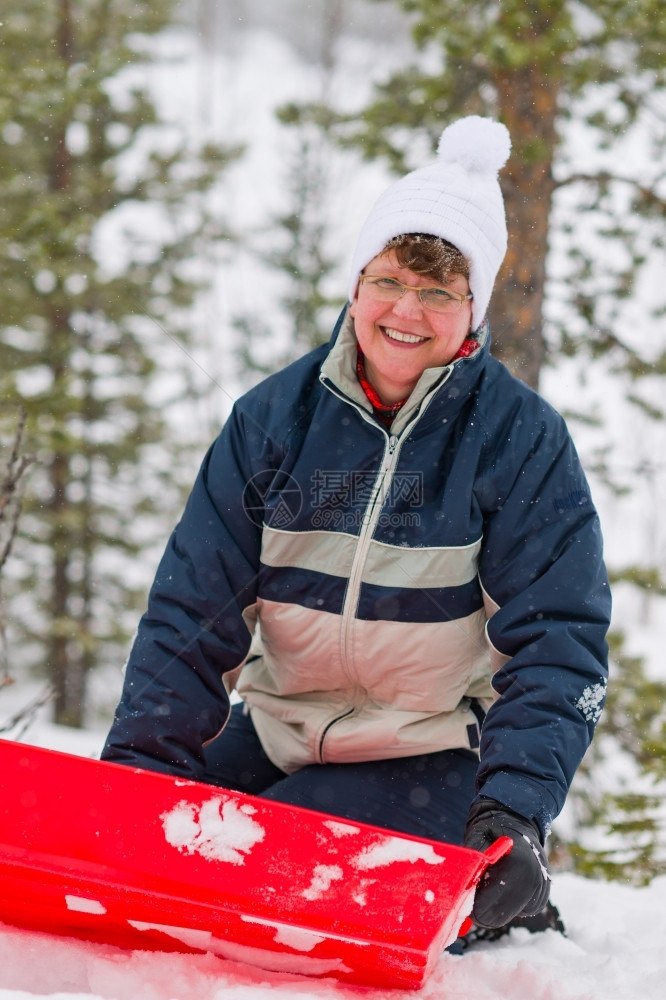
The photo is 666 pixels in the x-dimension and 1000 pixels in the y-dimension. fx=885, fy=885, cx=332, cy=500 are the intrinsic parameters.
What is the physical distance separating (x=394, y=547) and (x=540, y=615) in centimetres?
39

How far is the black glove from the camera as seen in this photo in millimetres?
1769

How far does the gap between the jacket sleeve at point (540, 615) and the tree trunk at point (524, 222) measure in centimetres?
224

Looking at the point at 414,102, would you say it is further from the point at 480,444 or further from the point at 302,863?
the point at 302,863

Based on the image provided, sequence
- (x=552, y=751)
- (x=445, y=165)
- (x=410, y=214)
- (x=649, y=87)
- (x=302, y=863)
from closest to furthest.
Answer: (x=302, y=863), (x=552, y=751), (x=410, y=214), (x=445, y=165), (x=649, y=87)

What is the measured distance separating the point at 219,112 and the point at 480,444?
1675 cm

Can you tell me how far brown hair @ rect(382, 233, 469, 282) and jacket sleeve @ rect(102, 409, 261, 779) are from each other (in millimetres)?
583

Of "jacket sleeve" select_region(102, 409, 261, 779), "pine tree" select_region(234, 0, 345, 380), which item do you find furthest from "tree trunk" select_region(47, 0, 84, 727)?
"jacket sleeve" select_region(102, 409, 261, 779)

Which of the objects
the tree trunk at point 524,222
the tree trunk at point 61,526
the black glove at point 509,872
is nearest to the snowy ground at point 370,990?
the black glove at point 509,872

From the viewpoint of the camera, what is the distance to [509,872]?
1.77m

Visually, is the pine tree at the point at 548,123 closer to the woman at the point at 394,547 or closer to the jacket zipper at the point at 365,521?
the woman at the point at 394,547

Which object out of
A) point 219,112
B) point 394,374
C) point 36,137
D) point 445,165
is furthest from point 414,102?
point 219,112

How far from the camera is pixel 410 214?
2.19 meters

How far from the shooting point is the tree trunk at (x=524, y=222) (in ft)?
14.3
